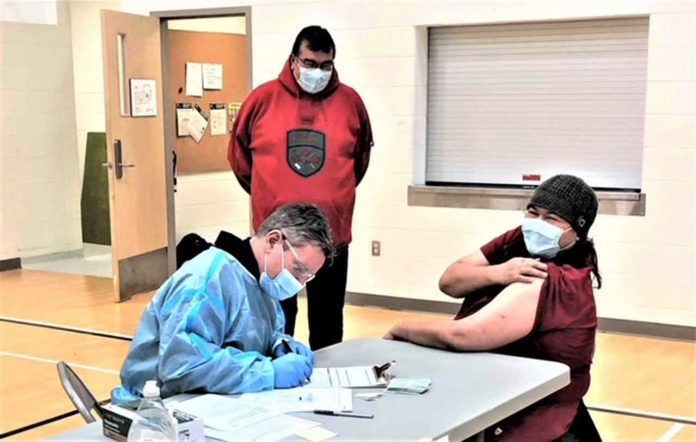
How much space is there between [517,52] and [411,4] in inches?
30.3

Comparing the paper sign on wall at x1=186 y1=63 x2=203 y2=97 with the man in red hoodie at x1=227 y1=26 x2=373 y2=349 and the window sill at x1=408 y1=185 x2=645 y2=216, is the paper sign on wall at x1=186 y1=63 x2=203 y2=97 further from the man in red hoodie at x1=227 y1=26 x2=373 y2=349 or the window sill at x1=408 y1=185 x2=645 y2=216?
the man in red hoodie at x1=227 y1=26 x2=373 y2=349

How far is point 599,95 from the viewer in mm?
5449

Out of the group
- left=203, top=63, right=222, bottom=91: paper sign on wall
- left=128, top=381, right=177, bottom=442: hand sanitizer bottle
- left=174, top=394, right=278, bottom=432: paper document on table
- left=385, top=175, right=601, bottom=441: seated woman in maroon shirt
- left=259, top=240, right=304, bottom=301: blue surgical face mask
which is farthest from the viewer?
left=203, top=63, right=222, bottom=91: paper sign on wall

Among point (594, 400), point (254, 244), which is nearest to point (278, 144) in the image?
point (254, 244)

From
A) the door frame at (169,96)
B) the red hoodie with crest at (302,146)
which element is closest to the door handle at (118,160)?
the door frame at (169,96)

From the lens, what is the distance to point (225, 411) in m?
1.88

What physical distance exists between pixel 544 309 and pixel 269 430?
0.91m

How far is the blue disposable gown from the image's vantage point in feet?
6.53

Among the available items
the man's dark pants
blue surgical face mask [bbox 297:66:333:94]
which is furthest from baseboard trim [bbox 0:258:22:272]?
blue surgical face mask [bbox 297:66:333:94]

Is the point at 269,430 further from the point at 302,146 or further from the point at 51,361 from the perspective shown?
the point at 51,361

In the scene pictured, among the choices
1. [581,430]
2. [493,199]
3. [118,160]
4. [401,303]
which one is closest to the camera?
[581,430]

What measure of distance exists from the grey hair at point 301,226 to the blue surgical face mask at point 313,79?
152cm

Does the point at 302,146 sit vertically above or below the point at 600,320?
above

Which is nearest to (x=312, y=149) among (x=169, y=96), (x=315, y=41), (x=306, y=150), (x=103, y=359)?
(x=306, y=150)
